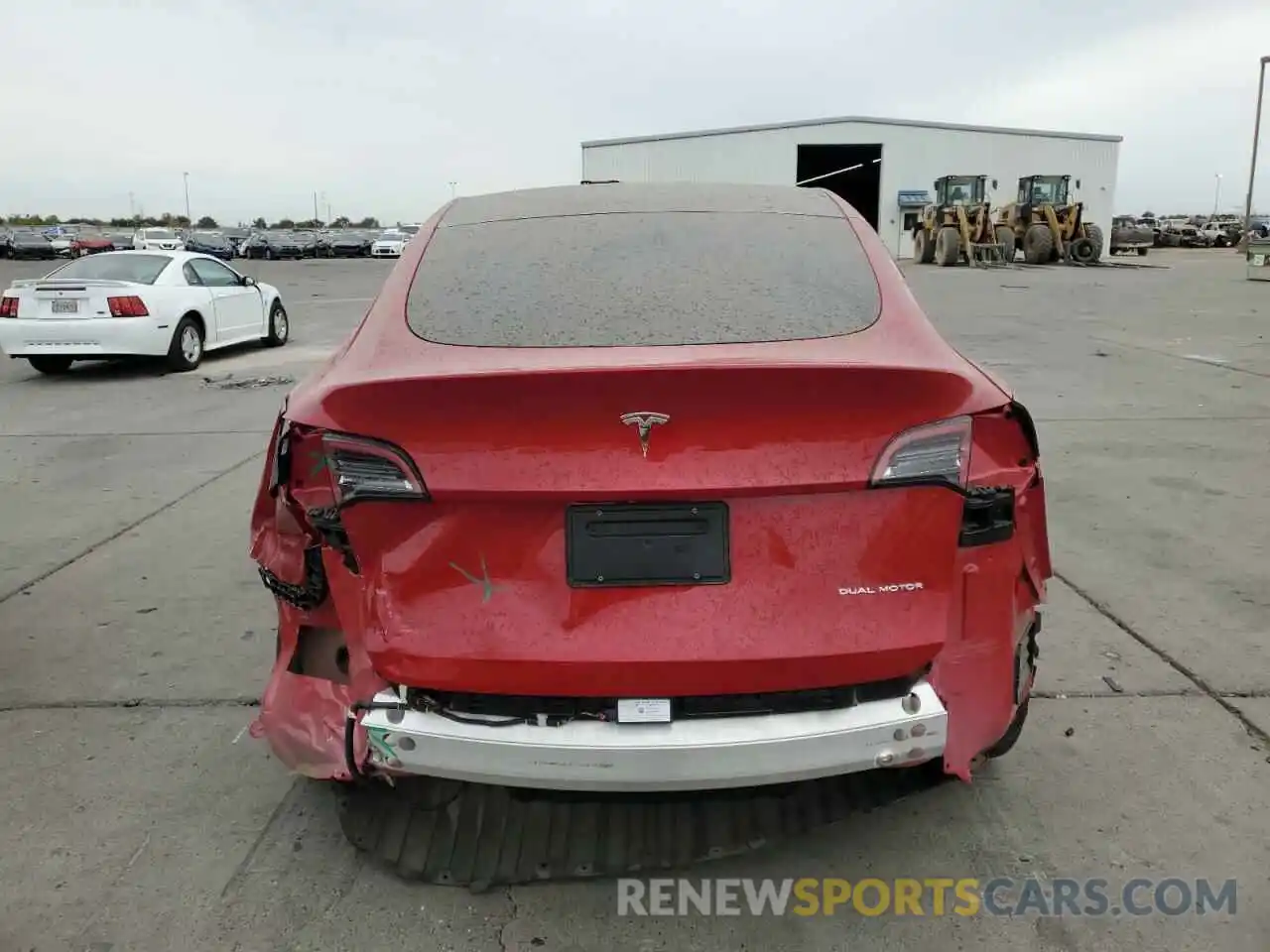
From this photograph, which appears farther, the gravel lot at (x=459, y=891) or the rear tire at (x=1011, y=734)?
the rear tire at (x=1011, y=734)

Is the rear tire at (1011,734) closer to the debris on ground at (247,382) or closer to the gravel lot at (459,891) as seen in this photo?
the gravel lot at (459,891)

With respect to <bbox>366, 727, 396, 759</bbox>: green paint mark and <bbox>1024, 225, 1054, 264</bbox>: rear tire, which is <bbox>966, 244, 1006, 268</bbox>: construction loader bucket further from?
<bbox>366, 727, 396, 759</bbox>: green paint mark

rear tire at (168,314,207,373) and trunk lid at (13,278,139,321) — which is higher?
trunk lid at (13,278,139,321)

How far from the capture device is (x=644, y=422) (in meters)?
2.19

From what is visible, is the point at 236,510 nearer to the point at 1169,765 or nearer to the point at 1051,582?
the point at 1051,582

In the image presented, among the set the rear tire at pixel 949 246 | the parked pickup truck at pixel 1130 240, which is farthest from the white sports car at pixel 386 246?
the parked pickup truck at pixel 1130 240

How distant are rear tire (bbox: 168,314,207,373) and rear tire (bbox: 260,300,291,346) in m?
1.83

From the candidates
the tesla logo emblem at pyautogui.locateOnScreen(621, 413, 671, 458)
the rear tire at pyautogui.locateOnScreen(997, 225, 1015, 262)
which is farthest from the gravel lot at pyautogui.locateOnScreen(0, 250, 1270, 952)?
the rear tire at pyautogui.locateOnScreen(997, 225, 1015, 262)

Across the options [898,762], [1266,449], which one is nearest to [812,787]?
[898,762]

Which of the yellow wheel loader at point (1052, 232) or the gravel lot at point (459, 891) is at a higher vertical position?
the yellow wheel loader at point (1052, 232)

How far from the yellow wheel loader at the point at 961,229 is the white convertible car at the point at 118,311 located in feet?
89.2

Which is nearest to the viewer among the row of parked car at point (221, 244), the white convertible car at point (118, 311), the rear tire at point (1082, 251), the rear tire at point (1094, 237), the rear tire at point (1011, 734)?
the rear tire at point (1011, 734)

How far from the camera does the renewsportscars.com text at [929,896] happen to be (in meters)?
2.57

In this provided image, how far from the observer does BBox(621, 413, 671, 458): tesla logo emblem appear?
2.19m
